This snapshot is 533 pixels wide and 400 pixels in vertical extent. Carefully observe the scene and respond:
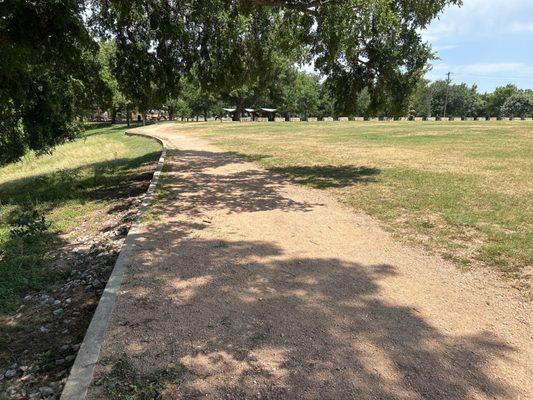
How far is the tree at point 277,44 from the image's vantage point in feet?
38.5

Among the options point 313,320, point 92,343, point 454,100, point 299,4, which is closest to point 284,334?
point 313,320

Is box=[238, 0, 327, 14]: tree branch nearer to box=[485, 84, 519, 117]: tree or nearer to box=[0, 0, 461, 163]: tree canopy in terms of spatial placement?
box=[0, 0, 461, 163]: tree canopy

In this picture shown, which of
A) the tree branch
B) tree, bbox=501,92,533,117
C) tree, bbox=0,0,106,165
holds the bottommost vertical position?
tree, bbox=501,92,533,117

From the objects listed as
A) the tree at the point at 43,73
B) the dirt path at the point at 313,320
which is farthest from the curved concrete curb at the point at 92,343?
the tree at the point at 43,73

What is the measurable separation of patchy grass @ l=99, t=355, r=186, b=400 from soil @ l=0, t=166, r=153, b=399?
399 millimetres

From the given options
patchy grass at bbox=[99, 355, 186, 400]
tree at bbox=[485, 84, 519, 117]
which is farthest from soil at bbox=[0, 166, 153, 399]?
tree at bbox=[485, 84, 519, 117]

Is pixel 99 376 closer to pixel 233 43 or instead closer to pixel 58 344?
pixel 58 344

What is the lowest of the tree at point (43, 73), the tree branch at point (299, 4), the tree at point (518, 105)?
the tree at point (518, 105)

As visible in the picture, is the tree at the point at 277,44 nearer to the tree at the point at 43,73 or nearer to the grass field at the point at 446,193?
the tree at the point at 43,73

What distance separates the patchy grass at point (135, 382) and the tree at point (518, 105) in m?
120

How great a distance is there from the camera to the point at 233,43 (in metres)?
14.9

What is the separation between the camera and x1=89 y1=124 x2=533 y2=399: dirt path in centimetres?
313

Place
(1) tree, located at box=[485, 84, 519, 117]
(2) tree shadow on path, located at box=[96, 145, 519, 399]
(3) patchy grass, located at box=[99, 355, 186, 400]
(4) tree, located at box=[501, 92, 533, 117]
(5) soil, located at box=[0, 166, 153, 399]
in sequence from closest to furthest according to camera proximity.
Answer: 1. (3) patchy grass, located at box=[99, 355, 186, 400]
2. (2) tree shadow on path, located at box=[96, 145, 519, 399]
3. (5) soil, located at box=[0, 166, 153, 399]
4. (4) tree, located at box=[501, 92, 533, 117]
5. (1) tree, located at box=[485, 84, 519, 117]

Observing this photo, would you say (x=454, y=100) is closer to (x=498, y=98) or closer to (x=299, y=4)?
(x=498, y=98)
